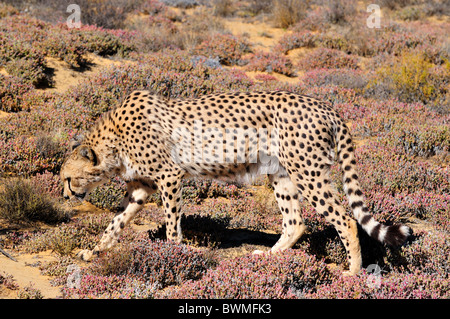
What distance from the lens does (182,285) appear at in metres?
4.32

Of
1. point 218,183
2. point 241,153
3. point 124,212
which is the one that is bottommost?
point 218,183

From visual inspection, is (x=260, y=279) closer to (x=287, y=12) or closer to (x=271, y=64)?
(x=271, y=64)

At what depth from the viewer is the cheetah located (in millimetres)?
4492

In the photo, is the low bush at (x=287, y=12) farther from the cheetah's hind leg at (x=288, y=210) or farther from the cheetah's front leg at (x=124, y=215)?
the cheetah's front leg at (x=124, y=215)

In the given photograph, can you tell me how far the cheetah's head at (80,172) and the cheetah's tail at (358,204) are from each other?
2.44m

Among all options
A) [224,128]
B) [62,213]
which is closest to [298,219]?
[224,128]

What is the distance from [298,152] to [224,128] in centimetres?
77

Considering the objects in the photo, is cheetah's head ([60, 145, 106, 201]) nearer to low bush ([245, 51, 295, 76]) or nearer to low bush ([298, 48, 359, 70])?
low bush ([245, 51, 295, 76])

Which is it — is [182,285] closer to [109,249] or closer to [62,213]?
[109,249]

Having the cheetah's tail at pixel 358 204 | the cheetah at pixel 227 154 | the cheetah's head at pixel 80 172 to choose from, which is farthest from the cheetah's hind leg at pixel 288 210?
the cheetah's head at pixel 80 172

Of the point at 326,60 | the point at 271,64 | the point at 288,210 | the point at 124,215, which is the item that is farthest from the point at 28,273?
the point at 326,60

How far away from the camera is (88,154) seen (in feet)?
16.1

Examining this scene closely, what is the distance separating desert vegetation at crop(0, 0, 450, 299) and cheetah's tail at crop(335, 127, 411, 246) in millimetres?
376
